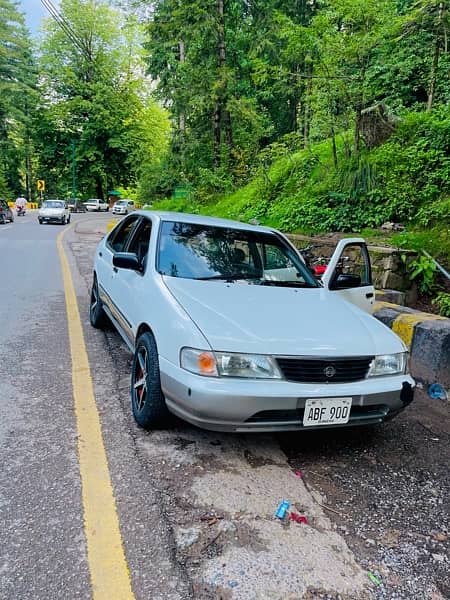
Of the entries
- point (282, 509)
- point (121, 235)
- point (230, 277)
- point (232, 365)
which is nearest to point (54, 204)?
point (121, 235)

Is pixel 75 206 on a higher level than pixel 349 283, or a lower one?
lower

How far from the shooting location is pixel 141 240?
438 cm

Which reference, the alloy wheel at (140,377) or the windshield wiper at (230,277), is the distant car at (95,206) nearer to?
the windshield wiper at (230,277)

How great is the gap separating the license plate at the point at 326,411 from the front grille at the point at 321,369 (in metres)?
0.12

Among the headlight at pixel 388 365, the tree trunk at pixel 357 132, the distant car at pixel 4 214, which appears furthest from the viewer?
the distant car at pixel 4 214

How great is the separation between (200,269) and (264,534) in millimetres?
2100

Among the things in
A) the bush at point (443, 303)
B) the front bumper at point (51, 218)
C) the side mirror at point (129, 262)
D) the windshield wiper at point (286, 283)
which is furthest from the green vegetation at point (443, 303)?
the front bumper at point (51, 218)

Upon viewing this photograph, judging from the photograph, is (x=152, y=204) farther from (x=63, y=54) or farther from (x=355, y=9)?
(x=63, y=54)

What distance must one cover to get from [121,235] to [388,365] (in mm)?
3427

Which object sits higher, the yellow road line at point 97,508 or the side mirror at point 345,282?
the side mirror at point 345,282

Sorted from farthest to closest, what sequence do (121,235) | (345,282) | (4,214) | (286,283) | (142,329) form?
(4,214) < (121,235) < (345,282) < (286,283) < (142,329)

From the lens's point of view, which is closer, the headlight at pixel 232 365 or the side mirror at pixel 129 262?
the headlight at pixel 232 365

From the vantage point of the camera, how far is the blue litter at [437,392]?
4020 mm

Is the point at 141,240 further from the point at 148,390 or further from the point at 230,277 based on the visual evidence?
the point at 148,390
